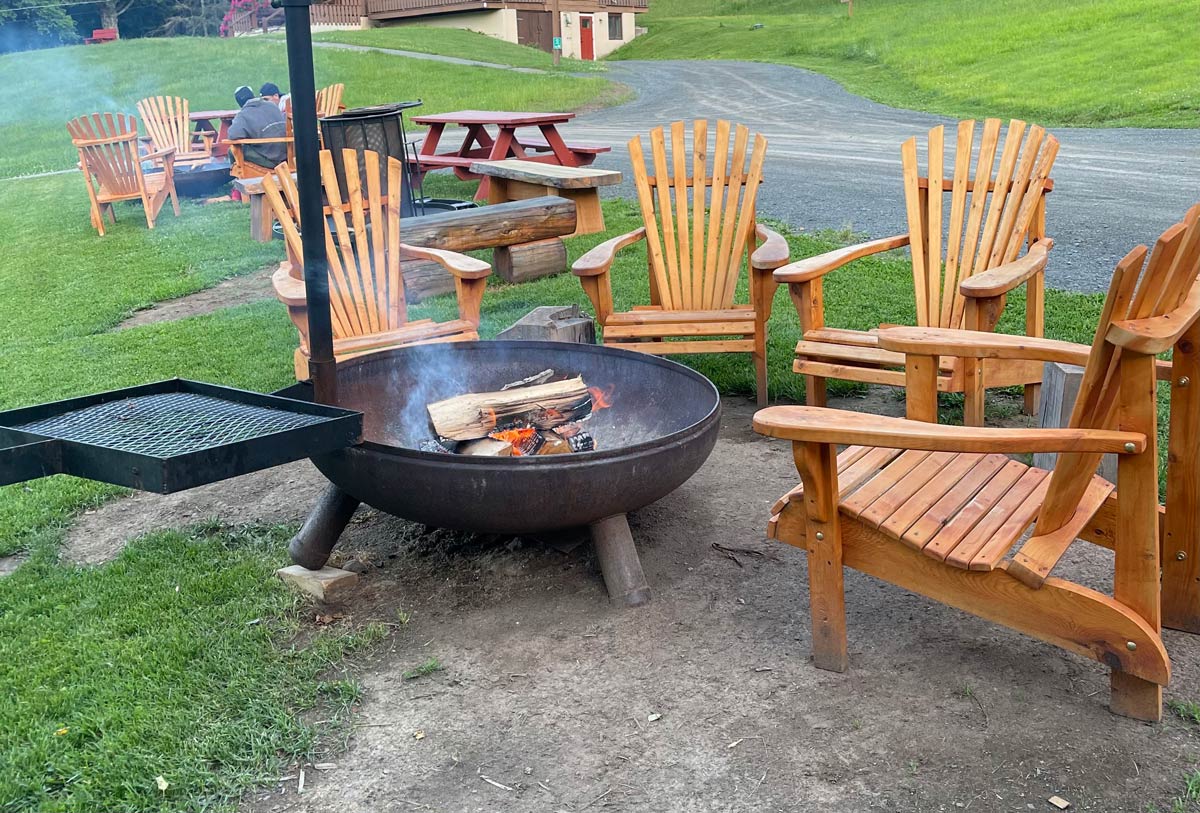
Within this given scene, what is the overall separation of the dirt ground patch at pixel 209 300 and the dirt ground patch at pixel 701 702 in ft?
12.5

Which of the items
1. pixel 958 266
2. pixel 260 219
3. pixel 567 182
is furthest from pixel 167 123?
pixel 958 266

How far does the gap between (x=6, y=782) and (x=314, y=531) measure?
3.20ft

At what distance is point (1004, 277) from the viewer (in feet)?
10.6

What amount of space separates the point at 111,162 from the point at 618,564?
313 inches

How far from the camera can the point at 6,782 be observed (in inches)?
79.2

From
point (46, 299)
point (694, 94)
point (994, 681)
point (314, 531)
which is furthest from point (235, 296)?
point (694, 94)

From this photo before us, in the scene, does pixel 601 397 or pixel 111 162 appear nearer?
pixel 601 397

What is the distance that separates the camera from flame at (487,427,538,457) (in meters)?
2.92

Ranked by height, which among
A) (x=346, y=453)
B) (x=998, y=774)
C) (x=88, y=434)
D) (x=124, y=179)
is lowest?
(x=998, y=774)

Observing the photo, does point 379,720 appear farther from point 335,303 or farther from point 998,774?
point 335,303

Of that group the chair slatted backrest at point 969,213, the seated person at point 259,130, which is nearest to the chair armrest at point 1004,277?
the chair slatted backrest at point 969,213

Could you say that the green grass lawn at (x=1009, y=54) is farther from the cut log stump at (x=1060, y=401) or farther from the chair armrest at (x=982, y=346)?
the chair armrest at (x=982, y=346)

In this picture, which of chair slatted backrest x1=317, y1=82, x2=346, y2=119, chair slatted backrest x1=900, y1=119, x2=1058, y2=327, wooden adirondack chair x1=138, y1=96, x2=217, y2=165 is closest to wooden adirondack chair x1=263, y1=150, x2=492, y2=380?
chair slatted backrest x1=900, y1=119, x2=1058, y2=327

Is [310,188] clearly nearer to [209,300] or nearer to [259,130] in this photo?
[209,300]
